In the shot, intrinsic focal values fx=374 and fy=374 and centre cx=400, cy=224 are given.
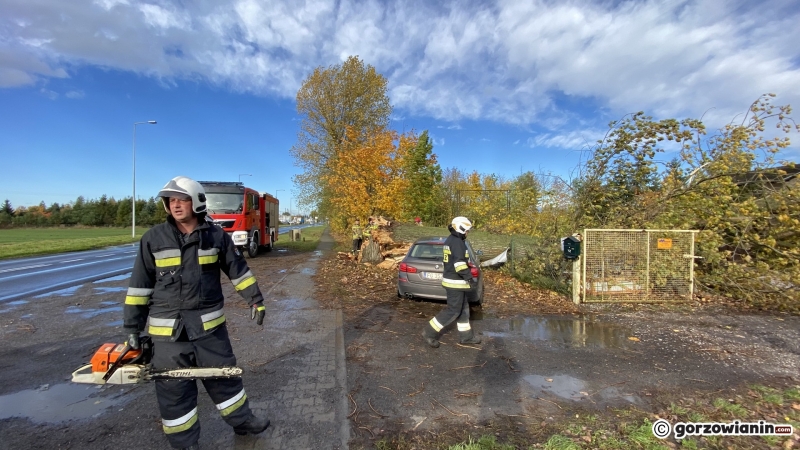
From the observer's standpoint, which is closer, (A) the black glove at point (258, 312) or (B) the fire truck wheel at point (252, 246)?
(A) the black glove at point (258, 312)

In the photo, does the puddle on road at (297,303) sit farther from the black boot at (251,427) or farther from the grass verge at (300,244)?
the grass verge at (300,244)

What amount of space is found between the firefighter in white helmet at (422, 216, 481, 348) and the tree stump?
22.7ft

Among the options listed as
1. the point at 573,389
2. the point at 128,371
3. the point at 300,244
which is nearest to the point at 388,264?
the point at 573,389

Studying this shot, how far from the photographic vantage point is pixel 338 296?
328 inches

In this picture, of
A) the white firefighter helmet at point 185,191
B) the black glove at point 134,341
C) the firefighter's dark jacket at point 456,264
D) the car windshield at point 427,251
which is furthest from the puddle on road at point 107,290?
the firefighter's dark jacket at point 456,264

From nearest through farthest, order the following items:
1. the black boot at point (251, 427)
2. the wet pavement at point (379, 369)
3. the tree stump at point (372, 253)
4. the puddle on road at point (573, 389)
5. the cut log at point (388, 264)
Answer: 1. the black boot at point (251, 427)
2. the wet pavement at point (379, 369)
3. the puddle on road at point (573, 389)
4. the cut log at point (388, 264)
5. the tree stump at point (372, 253)

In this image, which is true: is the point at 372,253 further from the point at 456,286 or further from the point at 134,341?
the point at 134,341

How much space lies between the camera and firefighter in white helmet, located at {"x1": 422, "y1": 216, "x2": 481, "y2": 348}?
5.16 metres

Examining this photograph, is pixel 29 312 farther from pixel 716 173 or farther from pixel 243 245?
pixel 716 173

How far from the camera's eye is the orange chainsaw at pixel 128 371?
2509 millimetres

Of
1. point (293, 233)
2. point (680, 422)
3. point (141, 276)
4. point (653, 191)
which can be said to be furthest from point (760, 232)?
point (293, 233)

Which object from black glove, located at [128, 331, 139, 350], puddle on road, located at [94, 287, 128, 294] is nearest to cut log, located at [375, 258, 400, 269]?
puddle on road, located at [94, 287, 128, 294]

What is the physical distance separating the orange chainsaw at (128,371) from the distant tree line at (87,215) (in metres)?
73.9

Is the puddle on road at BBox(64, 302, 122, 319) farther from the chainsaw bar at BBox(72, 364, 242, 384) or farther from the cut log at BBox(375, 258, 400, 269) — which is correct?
the cut log at BBox(375, 258, 400, 269)
